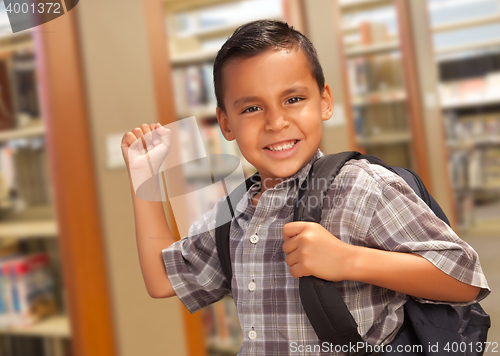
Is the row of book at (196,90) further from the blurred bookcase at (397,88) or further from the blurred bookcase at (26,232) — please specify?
the blurred bookcase at (397,88)

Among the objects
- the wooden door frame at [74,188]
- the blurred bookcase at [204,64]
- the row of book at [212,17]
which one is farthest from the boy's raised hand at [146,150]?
the row of book at [212,17]

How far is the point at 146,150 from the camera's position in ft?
1.95

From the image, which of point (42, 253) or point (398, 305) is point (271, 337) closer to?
point (398, 305)

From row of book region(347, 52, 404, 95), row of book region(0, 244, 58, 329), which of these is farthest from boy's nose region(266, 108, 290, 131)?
row of book region(347, 52, 404, 95)

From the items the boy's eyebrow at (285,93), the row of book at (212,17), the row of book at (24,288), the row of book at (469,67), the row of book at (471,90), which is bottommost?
the row of book at (24,288)

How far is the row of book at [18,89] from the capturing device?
1.33 meters

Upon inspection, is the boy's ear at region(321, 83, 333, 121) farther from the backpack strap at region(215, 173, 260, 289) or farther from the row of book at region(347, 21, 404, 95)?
the row of book at region(347, 21, 404, 95)

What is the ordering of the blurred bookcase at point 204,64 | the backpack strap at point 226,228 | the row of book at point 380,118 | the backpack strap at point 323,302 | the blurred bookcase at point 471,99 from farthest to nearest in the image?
the blurred bookcase at point 471,99
the row of book at point 380,118
the blurred bookcase at point 204,64
the backpack strap at point 226,228
the backpack strap at point 323,302

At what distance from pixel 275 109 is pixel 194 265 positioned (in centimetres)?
28

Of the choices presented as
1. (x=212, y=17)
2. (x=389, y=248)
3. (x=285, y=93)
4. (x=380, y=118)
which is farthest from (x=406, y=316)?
(x=380, y=118)

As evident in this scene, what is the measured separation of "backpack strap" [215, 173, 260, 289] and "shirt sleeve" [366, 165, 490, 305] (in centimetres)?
21

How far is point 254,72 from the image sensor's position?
55 centimetres

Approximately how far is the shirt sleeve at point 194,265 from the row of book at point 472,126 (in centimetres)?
270

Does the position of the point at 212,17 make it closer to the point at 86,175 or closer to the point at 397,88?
the point at 86,175
